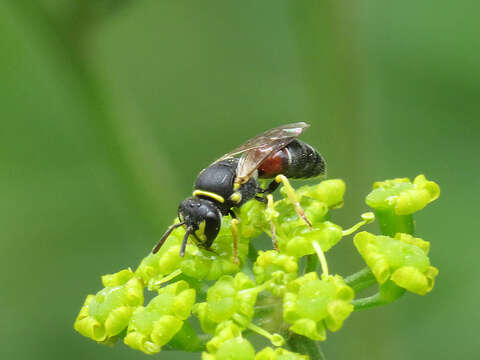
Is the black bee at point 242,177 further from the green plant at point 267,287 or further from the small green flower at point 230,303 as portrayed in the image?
the small green flower at point 230,303

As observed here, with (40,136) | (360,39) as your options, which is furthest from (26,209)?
(360,39)

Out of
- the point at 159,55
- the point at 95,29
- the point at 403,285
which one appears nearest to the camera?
the point at 403,285

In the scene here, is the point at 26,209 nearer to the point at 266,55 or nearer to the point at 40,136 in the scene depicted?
the point at 40,136

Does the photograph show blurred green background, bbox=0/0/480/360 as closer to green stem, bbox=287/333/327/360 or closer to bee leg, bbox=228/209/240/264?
bee leg, bbox=228/209/240/264

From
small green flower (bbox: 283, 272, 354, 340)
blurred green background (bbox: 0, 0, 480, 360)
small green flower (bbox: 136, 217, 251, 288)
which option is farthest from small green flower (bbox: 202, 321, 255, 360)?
blurred green background (bbox: 0, 0, 480, 360)

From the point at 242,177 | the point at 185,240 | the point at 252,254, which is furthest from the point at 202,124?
the point at 185,240

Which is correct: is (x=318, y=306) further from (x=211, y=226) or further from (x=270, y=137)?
(x=270, y=137)

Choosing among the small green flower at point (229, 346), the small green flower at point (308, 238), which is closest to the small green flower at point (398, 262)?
the small green flower at point (308, 238)
